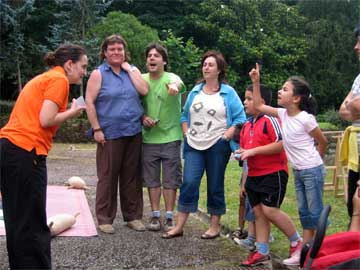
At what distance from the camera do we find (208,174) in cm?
532

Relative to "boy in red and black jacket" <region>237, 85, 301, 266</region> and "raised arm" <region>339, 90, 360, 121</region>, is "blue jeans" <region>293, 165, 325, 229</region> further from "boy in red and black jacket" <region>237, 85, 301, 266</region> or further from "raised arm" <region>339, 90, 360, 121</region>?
"raised arm" <region>339, 90, 360, 121</region>

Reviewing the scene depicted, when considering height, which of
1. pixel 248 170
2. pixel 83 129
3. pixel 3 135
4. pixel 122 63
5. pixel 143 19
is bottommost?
pixel 83 129

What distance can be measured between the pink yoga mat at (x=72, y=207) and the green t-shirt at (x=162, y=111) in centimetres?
109

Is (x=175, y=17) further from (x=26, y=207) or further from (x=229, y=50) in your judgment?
(x=26, y=207)

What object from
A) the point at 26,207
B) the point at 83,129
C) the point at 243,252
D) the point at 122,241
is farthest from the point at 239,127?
the point at 83,129

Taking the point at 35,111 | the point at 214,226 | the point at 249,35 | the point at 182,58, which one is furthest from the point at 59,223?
the point at 249,35

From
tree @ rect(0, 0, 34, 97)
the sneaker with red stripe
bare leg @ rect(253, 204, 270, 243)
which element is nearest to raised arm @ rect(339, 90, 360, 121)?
bare leg @ rect(253, 204, 270, 243)

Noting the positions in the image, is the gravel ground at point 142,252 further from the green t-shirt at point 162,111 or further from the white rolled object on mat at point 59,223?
the green t-shirt at point 162,111

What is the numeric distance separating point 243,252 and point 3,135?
91.9 inches

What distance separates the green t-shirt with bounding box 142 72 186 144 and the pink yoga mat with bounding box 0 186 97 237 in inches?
42.9

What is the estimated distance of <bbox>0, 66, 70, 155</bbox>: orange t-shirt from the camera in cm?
374

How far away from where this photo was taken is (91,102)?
5324mm

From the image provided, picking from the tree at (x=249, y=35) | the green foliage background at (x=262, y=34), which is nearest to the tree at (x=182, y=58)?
the green foliage background at (x=262, y=34)

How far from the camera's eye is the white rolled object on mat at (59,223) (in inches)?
200
